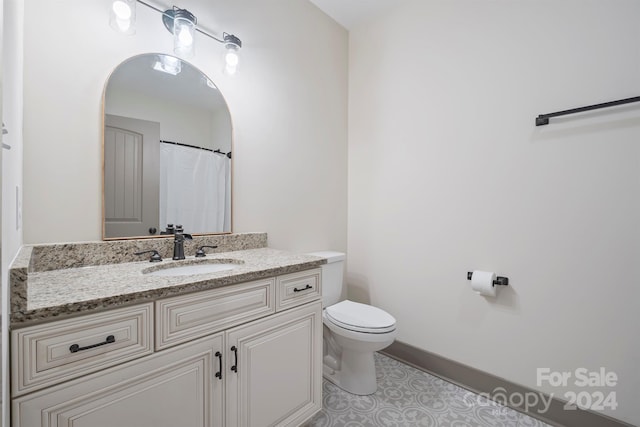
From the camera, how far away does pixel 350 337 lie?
1.67 meters

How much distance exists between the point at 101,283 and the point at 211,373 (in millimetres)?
493

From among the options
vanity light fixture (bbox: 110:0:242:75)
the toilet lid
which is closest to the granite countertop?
the toilet lid

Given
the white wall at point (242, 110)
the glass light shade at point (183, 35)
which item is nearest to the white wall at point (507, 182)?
the white wall at point (242, 110)

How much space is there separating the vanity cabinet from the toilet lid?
30 centimetres

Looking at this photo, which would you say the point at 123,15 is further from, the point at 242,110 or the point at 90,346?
the point at 90,346

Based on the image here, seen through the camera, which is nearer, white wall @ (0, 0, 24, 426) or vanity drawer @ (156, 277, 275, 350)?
white wall @ (0, 0, 24, 426)

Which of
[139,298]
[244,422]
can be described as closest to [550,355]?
[244,422]

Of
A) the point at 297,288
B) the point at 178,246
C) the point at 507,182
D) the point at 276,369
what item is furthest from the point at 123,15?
the point at 507,182

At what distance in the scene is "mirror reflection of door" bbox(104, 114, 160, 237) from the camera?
130cm

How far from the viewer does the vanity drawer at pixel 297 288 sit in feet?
4.23

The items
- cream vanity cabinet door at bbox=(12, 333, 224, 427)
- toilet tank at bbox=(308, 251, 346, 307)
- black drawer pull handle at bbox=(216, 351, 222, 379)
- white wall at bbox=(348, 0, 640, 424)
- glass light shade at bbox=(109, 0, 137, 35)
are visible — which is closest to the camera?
cream vanity cabinet door at bbox=(12, 333, 224, 427)

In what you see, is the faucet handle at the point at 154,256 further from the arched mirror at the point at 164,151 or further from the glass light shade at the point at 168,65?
the glass light shade at the point at 168,65

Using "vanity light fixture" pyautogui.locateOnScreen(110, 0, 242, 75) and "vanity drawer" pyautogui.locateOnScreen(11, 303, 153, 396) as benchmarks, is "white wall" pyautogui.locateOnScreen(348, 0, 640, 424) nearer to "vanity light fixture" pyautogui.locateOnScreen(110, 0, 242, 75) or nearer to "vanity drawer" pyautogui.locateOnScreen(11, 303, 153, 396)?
"vanity light fixture" pyautogui.locateOnScreen(110, 0, 242, 75)

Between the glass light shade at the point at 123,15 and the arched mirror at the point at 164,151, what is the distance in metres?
0.12
